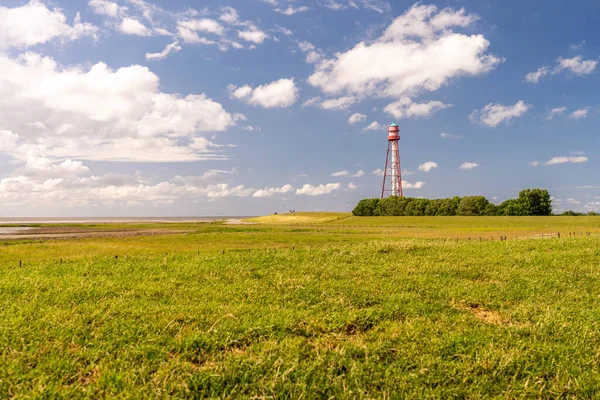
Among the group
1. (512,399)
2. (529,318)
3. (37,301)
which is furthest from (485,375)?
(37,301)

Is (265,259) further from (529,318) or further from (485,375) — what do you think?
(485,375)

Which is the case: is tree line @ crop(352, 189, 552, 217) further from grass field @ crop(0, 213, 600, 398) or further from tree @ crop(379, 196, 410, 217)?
grass field @ crop(0, 213, 600, 398)

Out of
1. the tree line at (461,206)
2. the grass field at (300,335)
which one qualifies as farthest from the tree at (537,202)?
the grass field at (300,335)

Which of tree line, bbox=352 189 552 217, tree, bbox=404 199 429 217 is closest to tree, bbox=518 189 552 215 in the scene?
tree line, bbox=352 189 552 217

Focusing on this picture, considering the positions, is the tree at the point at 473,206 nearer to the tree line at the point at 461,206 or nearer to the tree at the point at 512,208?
the tree line at the point at 461,206

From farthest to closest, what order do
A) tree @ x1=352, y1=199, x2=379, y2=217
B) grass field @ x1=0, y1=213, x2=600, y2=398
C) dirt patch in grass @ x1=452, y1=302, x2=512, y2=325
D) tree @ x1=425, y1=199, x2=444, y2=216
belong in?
1. tree @ x1=352, y1=199, x2=379, y2=217
2. tree @ x1=425, y1=199, x2=444, y2=216
3. dirt patch in grass @ x1=452, y1=302, x2=512, y2=325
4. grass field @ x1=0, y1=213, x2=600, y2=398

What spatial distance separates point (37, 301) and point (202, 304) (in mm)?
4078

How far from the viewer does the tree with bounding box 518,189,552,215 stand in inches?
5089

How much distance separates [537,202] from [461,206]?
80.6 ft

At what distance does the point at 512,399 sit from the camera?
5.27 m

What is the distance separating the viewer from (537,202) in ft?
428

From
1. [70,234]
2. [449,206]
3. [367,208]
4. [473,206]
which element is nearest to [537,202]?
[473,206]

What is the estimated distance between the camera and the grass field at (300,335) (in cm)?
536

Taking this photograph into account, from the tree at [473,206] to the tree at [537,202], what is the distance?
39.1 ft
